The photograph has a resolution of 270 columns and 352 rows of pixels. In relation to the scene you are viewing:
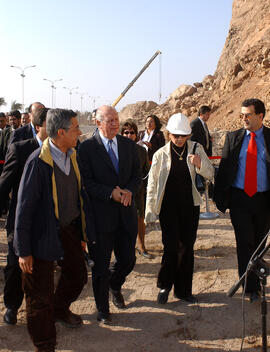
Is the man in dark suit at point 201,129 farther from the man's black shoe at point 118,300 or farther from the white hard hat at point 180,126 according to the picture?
the man's black shoe at point 118,300

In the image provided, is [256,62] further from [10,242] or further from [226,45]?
[10,242]

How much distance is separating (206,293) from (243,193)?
4.21 feet

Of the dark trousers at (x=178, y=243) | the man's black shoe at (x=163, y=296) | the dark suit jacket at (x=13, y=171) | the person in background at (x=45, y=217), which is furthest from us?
the man's black shoe at (x=163, y=296)

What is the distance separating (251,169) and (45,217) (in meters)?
2.23

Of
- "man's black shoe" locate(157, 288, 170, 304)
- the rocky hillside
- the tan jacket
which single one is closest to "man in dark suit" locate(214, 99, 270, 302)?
the tan jacket

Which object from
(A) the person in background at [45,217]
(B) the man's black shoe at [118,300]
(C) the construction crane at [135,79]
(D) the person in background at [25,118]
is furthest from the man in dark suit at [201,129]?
(C) the construction crane at [135,79]

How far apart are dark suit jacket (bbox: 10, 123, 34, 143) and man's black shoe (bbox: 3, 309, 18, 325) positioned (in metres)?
1.86

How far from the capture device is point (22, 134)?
4730 millimetres

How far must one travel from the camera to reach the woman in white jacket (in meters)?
4.29

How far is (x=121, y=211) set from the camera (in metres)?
4.00

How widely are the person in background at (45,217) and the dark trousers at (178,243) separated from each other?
124 centimetres

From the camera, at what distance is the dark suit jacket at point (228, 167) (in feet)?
14.2

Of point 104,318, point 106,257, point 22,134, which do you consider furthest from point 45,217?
point 22,134

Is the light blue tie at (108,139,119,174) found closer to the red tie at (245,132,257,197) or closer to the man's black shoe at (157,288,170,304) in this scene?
the red tie at (245,132,257,197)
